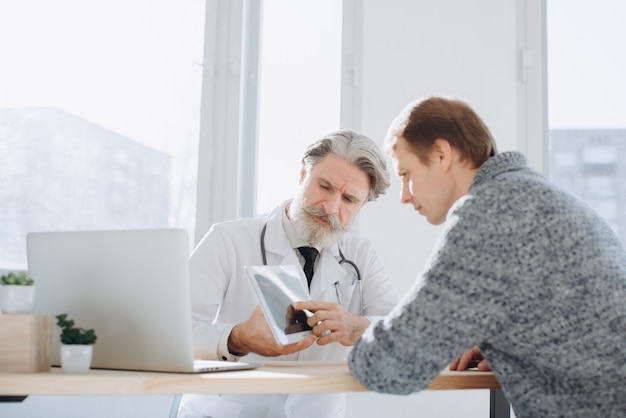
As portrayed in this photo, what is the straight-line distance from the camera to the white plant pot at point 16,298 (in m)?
1.37

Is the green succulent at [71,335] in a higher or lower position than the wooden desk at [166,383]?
higher

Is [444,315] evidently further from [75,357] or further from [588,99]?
[588,99]

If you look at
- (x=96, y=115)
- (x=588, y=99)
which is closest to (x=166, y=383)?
(x=96, y=115)

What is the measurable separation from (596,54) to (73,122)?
2232 millimetres

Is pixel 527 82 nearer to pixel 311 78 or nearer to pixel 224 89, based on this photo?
pixel 311 78

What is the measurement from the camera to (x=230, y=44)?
10.8 feet

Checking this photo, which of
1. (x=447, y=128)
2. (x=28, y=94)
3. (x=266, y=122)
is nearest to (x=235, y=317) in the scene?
(x=447, y=128)

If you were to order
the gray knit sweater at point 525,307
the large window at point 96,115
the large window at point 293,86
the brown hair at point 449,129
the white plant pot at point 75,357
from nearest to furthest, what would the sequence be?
1. the gray knit sweater at point 525,307
2. the white plant pot at point 75,357
3. the brown hair at point 449,129
4. the large window at point 96,115
5. the large window at point 293,86

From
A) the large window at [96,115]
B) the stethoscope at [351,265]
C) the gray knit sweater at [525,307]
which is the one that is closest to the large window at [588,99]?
the stethoscope at [351,265]

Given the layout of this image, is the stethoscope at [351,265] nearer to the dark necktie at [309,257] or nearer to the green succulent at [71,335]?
the dark necktie at [309,257]

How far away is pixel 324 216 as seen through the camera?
2195 millimetres

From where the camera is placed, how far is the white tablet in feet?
5.03

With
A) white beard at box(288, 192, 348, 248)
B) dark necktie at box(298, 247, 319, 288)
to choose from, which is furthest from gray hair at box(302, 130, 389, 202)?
dark necktie at box(298, 247, 319, 288)

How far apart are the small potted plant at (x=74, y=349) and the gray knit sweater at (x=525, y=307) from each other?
501mm
